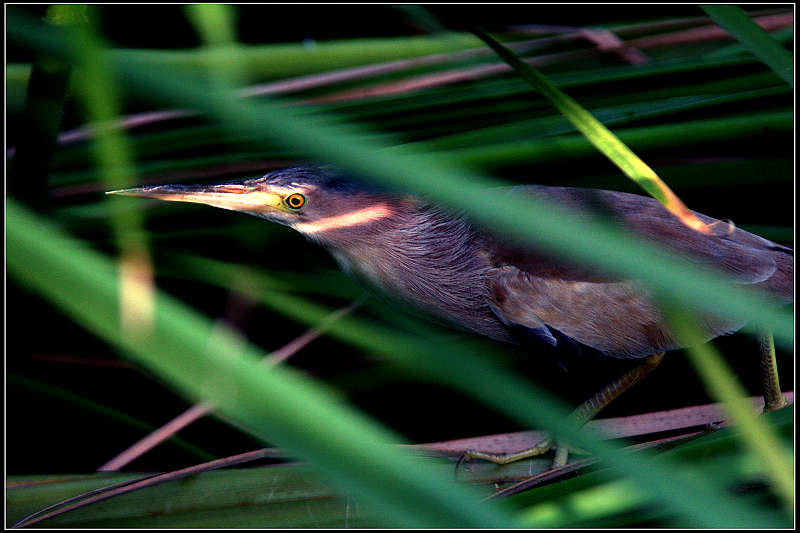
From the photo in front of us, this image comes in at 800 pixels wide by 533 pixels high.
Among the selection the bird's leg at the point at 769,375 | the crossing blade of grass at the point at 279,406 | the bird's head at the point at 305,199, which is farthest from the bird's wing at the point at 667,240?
the crossing blade of grass at the point at 279,406

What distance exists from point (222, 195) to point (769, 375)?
0.85m

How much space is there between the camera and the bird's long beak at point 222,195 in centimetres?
95

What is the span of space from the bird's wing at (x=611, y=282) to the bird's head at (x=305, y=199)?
0.22 meters

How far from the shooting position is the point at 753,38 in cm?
65

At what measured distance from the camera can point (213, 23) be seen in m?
0.59

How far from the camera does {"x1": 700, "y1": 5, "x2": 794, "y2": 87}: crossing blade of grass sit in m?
0.65

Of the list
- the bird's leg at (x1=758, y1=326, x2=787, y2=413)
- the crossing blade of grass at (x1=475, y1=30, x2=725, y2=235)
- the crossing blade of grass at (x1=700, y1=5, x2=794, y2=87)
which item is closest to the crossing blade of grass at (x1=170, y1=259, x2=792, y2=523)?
the crossing blade of grass at (x1=475, y1=30, x2=725, y2=235)

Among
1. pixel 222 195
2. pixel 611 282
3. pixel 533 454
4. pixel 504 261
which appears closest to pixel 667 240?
pixel 611 282

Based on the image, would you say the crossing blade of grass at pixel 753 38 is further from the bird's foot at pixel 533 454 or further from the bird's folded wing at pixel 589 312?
the bird's foot at pixel 533 454

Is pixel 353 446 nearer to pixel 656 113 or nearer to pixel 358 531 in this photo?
pixel 358 531

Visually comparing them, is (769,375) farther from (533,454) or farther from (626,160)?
(626,160)

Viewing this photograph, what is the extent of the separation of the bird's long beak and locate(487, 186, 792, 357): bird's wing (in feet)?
1.19

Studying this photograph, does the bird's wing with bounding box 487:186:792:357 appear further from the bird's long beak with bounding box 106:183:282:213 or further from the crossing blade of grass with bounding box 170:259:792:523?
the bird's long beak with bounding box 106:183:282:213

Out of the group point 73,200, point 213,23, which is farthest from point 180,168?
point 213,23
